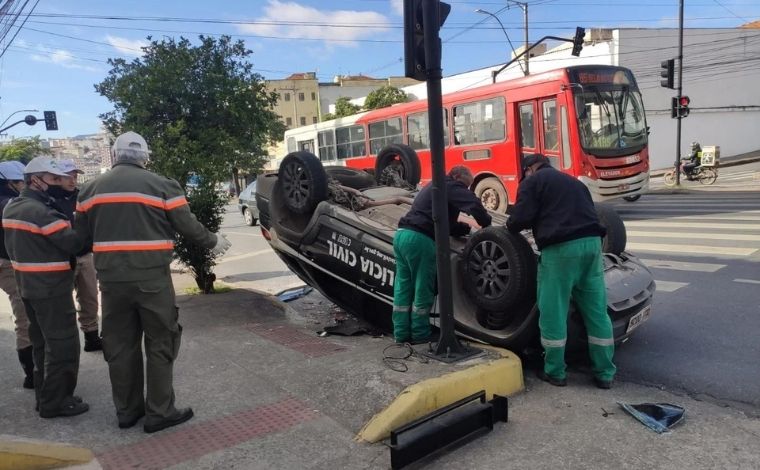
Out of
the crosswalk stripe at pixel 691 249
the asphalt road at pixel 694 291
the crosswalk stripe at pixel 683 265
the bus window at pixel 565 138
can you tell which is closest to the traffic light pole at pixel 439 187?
the asphalt road at pixel 694 291

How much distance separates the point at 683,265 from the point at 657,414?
5.03 m

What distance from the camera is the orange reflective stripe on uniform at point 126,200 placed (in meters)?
3.37

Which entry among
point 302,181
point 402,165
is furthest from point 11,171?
point 402,165

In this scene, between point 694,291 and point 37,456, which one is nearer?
point 37,456

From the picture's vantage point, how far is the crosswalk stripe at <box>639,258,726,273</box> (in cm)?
739

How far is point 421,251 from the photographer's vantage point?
14.9 feet

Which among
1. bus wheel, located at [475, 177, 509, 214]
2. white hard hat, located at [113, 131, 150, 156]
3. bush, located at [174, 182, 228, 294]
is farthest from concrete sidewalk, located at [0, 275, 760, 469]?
bus wheel, located at [475, 177, 509, 214]

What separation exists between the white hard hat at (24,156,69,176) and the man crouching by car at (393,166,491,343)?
2.54m

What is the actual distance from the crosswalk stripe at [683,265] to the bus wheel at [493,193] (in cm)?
506

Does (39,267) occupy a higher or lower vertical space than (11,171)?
lower

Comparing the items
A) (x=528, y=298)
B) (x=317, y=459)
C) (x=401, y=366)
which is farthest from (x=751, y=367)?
(x=317, y=459)

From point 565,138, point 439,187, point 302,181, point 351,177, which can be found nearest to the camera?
point 439,187

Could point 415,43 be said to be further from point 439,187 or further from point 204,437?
point 204,437

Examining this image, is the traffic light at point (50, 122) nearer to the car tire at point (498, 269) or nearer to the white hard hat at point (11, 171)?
the white hard hat at point (11, 171)
